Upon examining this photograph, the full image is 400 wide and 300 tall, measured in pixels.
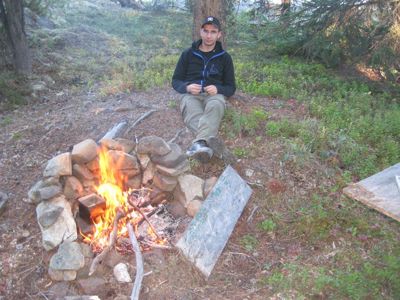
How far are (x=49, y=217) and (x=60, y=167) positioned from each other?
0.59 m

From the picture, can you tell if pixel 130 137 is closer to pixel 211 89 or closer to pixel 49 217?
pixel 211 89

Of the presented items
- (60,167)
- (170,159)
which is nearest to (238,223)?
(170,159)

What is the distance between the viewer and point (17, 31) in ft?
31.4

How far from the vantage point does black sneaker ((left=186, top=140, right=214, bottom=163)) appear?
4832 mm

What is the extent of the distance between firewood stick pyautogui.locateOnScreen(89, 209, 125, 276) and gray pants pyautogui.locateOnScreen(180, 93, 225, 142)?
4.80ft

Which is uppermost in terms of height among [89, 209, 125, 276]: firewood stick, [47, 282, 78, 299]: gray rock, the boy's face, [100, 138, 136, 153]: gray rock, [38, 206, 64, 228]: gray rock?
the boy's face

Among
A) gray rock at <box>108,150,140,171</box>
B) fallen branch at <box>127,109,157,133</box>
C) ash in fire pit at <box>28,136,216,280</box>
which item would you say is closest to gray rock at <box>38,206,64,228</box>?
ash in fire pit at <box>28,136,216,280</box>

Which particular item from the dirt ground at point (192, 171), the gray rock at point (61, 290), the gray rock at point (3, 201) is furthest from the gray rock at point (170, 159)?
the gray rock at point (3, 201)

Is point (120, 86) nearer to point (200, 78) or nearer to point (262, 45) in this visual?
point (200, 78)

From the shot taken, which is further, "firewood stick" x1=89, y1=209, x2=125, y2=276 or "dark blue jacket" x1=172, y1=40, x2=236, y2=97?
"dark blue jacket" x1=172, y1=40, x2=236, y2=97

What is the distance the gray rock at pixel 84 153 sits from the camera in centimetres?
443

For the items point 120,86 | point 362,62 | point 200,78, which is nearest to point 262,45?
point 362,62

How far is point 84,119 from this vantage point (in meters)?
6.38

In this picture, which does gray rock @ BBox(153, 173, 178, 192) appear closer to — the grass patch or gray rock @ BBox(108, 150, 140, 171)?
gray rock @ BBox(108, 150, 140, 171)
